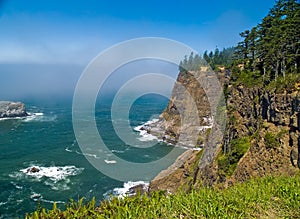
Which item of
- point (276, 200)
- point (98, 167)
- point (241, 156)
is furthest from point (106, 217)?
point (98, 167)

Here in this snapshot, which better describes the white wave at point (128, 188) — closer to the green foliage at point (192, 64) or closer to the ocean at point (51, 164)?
the ocean at point (51, 164)

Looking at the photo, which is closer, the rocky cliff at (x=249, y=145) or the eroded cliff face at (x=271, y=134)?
the eroded cliff face at (x=271, y=134)

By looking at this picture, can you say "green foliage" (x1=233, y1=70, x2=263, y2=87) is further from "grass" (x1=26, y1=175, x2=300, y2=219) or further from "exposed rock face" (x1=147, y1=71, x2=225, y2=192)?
"grass" (x1=26, y1=175, x2=300, y2=219)

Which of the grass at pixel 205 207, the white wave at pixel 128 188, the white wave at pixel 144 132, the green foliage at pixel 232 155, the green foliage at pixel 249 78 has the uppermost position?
the green foliage at pixel 249 78

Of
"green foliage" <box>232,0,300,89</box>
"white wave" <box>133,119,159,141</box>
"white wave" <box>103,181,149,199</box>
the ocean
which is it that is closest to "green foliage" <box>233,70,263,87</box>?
"green foliage" <box>232,0,300,89</box>

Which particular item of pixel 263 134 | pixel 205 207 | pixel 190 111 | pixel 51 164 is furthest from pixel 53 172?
pixel 190 111

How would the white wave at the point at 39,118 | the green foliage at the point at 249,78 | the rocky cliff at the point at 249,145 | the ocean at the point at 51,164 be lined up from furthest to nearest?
1. the white wave at the point at 39,118
2. the ocean at the point at 51,164
3. the green foliage at the point at 249,78
4. the rocky cliff at the point at 249,145

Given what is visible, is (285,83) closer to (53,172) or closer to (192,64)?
(53,172)

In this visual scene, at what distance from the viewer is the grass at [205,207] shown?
6.12 m

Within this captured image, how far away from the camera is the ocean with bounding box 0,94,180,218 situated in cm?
2950

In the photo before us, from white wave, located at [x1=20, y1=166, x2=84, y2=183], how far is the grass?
29.5m

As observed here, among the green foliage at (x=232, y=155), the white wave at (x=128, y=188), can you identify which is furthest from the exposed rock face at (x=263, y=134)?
the white wave at (x=128, y=188)

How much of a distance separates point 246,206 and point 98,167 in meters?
35.6

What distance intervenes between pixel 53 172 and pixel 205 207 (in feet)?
111
